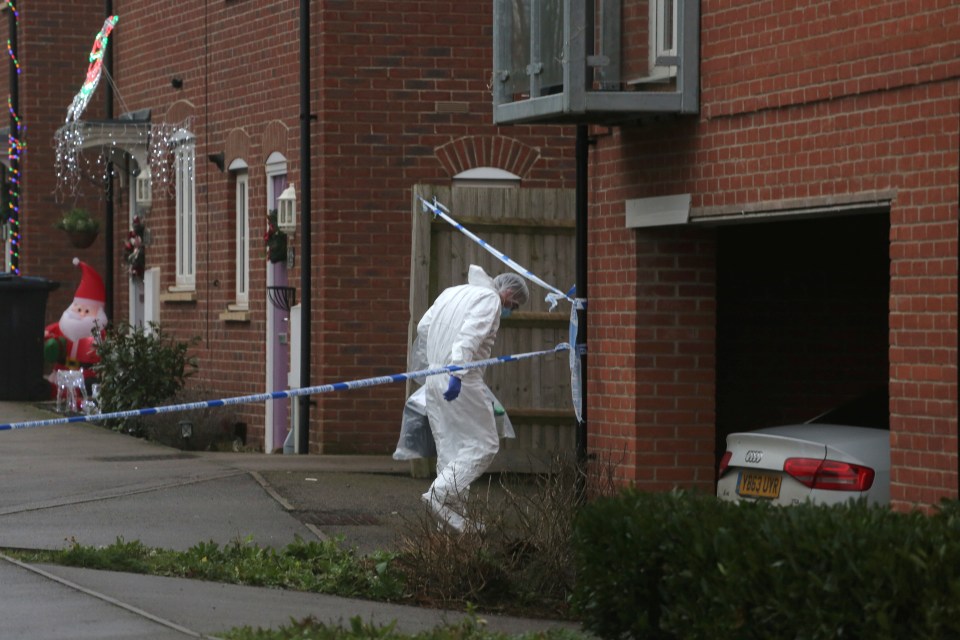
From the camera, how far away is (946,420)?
9.05 metres

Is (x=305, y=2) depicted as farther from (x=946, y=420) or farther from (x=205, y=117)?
(x=946, y=420)

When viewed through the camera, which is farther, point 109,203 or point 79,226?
point 79,226

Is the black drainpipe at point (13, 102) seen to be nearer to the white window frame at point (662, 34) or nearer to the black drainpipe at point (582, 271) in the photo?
the black drainpipe at point (582, 271)

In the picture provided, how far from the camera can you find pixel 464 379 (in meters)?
12.0

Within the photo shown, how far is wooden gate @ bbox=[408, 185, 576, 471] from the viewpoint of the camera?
568 inches

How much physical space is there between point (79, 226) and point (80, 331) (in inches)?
94.7

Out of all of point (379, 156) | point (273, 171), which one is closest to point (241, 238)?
point (273, 171)

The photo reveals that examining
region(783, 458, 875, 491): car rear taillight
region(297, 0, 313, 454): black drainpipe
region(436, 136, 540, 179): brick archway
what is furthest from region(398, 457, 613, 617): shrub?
region(436, 136, 540, 179): brick archway

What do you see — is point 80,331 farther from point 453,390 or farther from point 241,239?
point 453,390

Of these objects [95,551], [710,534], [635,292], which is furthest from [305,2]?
[710,534]

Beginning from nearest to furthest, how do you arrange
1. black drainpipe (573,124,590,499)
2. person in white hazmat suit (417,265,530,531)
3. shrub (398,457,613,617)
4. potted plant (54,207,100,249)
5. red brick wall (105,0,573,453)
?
1. shrub (398,457,613,617)
2. person in white hazmat suit (417,265,530,531)
3. black drainpipe (573,124,590,499)
4. red brick wall (105,0,573,453)
5. potted plant (54,207,100,249)

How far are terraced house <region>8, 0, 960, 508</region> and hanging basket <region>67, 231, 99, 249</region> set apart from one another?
1.59m

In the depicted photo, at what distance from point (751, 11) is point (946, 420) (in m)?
2.71

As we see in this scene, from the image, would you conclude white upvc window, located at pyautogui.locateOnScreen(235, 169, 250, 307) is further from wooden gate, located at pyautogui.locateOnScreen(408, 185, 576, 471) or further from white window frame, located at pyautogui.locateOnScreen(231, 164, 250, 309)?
wooden gate, located at pyautogui.locateOnScreen(408, 185, 576, 471)
